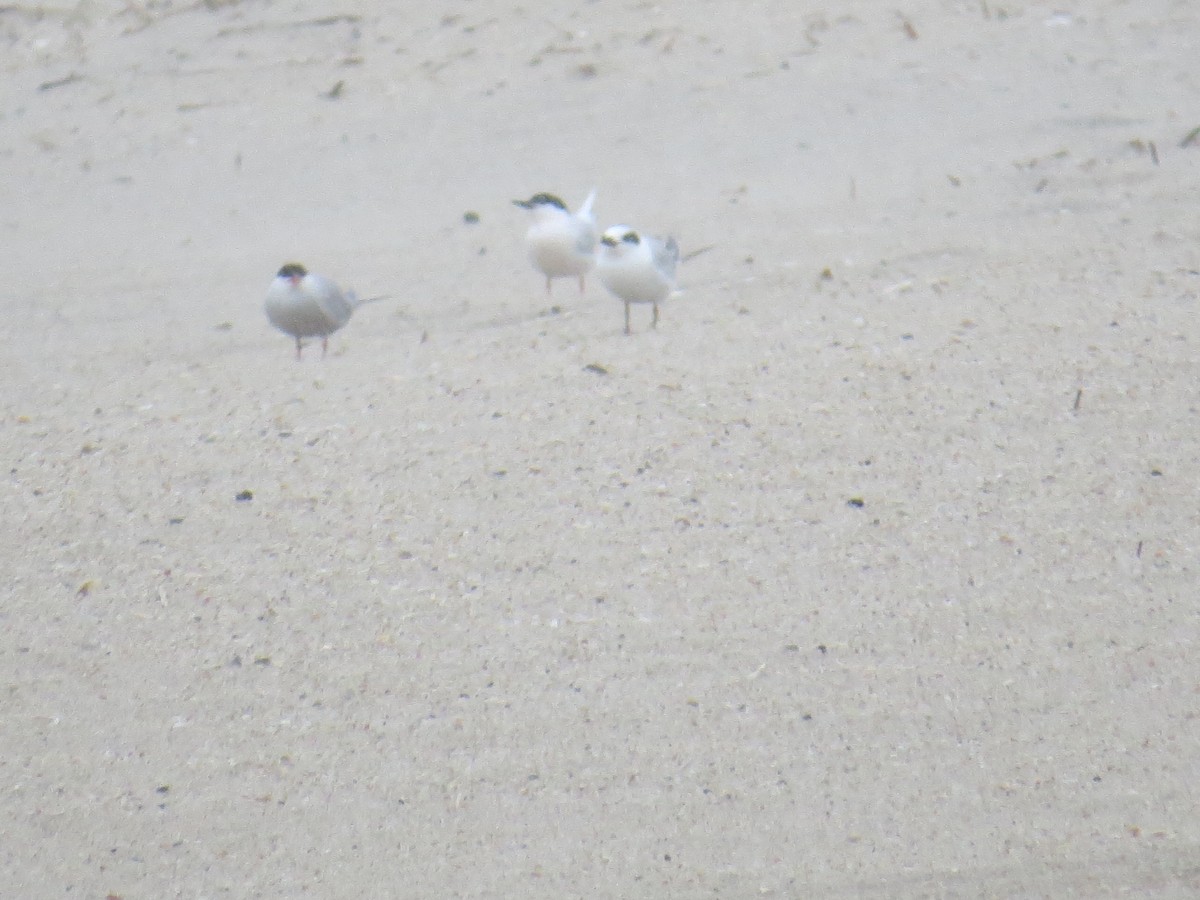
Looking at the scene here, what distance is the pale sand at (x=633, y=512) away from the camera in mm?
3236

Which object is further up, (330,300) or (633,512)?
(633,512)

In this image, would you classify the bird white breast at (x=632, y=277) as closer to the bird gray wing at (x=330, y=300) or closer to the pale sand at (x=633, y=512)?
the pale sand at (x=633, y=512)

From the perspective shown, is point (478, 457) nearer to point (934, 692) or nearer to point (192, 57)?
point (934, 692)

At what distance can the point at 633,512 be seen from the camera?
4328 mm

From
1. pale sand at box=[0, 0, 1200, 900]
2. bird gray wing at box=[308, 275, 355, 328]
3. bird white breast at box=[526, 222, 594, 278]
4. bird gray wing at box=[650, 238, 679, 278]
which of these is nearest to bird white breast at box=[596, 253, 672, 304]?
bird gray wing at box=[650, 238, 679, 278]

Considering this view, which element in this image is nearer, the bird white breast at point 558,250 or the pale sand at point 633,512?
the pale sand at point 633,512

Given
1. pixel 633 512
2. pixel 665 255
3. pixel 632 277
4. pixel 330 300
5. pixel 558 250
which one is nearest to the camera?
pixel 633 512

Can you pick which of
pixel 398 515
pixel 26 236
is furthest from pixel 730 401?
Answer: pixel 26 236

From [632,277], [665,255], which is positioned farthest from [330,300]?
[665,255]

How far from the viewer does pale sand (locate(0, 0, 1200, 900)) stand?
127 inches

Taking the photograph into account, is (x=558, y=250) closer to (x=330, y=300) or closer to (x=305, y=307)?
(x=330, y=300)

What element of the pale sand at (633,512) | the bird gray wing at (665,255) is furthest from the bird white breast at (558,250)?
the bird gray wing at (665,255)

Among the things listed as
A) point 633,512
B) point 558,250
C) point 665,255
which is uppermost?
point 633,512

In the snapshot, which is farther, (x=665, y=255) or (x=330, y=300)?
(x=665, y=255)
